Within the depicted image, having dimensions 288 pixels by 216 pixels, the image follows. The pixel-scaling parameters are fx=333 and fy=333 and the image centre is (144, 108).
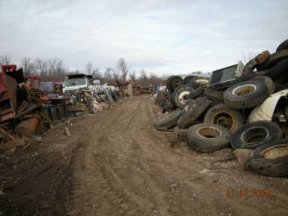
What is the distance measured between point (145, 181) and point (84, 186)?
3.46ft

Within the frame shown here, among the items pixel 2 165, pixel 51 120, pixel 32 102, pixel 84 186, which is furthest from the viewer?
pixel 51 120

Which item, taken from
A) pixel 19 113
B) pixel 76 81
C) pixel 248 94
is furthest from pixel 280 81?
pixel 76 81

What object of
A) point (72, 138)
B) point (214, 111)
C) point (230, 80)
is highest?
point (230, 80)

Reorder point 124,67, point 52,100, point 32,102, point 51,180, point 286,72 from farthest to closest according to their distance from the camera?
point 124,67 → point 52,100 → point 32,102 → point 286,72 → point 51,180

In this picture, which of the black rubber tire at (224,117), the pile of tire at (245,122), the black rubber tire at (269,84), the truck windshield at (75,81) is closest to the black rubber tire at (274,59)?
the pile of tire at (245,122)

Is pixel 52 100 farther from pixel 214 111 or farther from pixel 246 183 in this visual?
pixel 246 183

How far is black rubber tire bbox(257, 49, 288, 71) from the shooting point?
9.59 m

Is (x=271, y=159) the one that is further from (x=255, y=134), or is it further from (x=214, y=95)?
(x=214, y=95)

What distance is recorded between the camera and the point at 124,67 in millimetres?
90375

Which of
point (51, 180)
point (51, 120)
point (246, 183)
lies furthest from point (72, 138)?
point (246, 183)

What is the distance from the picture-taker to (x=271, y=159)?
5.70 metres
